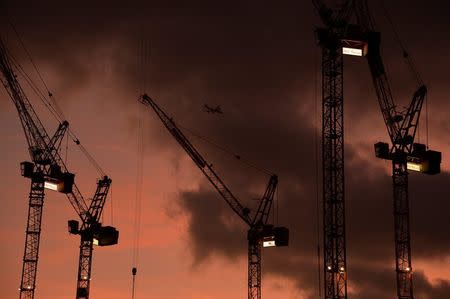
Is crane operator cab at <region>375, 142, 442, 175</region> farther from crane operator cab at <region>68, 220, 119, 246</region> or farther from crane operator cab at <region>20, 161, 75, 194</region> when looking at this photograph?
crane operator cab at <region>68, 220, 119, 246</region>

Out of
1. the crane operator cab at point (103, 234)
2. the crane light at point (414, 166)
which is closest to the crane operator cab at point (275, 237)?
the crane operator cab at point (103, 234)

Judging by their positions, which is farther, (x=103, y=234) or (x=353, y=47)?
(x=103, y=234)

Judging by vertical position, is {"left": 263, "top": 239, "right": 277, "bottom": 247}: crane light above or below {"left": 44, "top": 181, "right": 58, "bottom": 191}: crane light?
below

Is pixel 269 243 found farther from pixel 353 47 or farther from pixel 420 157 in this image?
pixel 353 47

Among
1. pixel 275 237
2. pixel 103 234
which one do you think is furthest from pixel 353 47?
pixel 103 234

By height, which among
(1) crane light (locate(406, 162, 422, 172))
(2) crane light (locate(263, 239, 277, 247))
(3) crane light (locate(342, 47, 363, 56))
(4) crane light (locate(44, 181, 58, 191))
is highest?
(3) crane light (locate(342, 47, 363, 56))

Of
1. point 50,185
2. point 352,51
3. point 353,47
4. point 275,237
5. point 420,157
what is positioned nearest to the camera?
point 420,157

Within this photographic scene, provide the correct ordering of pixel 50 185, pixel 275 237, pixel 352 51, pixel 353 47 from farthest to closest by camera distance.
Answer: pixel 275 237, pixel 50 185, pixel 352 51, pixel 353 47

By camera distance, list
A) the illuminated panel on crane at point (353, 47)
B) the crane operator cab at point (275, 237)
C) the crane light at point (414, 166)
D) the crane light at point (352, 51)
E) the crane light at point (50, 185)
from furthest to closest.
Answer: the crane operator cab at point (275, 237) → the crane light at point (50, 185) → the crane light at point (352, 51) → the illuminated panel on crane at point (353, 47) → the crane light at point (414, 166)

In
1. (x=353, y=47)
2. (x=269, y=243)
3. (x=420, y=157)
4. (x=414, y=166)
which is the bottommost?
(x=269, y=243)

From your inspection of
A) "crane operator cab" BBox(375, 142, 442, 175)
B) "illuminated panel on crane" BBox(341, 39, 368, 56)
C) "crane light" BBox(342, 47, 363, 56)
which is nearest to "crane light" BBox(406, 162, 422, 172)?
"crane operator cab" BBox(375, 142, 442, 175)

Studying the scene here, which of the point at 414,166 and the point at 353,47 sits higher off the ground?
the point at 353,47

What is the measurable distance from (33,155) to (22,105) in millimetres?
8534

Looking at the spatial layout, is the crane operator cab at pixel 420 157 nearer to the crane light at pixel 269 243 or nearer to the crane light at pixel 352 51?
the crane light at pixel 352 51
